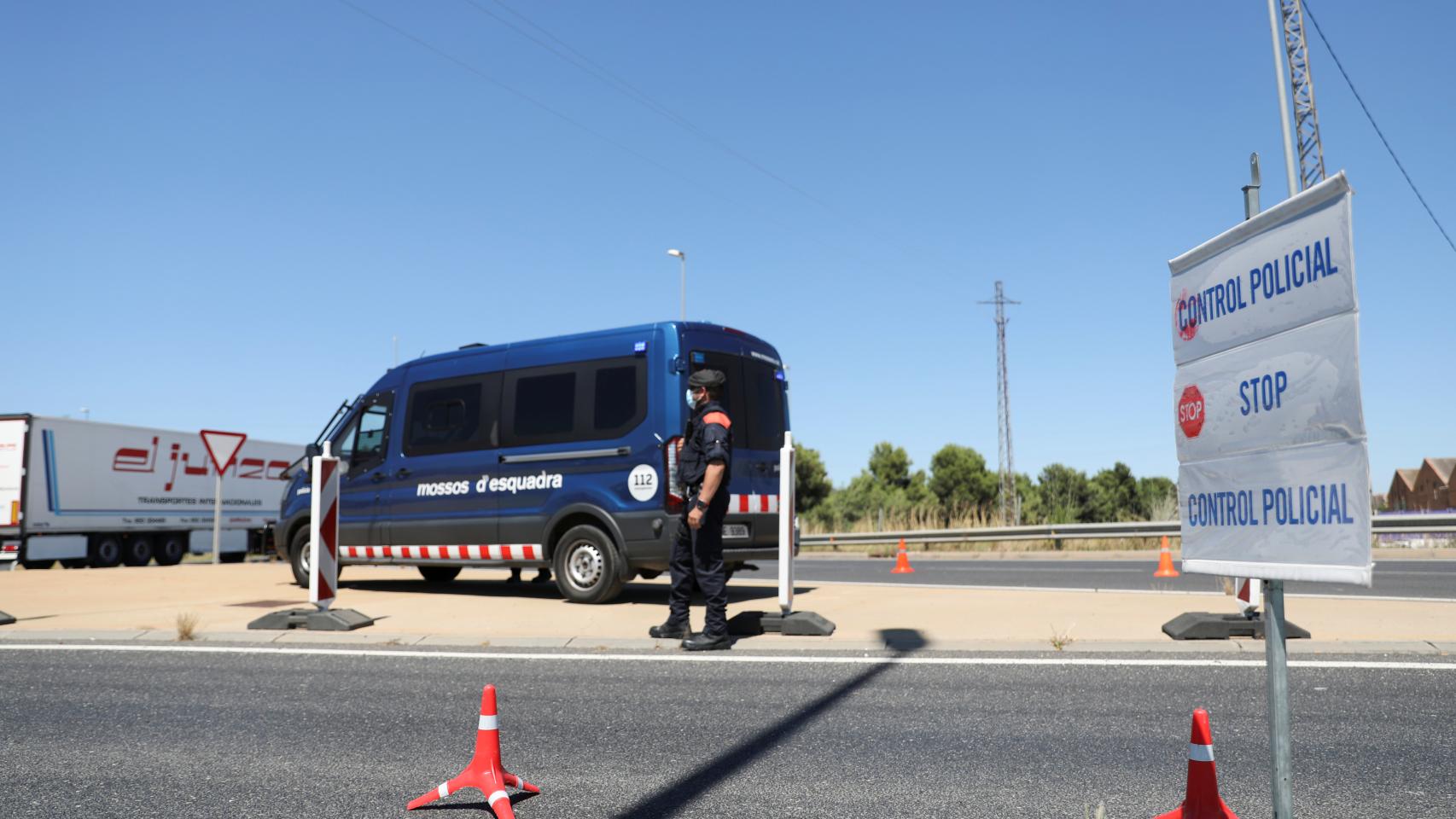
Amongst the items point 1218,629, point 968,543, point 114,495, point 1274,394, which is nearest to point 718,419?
point 1218,629

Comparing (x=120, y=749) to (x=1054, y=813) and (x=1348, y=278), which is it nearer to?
(x=1054, y=813)

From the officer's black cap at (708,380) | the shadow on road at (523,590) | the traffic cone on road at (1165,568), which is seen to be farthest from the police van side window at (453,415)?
the traffic cone on road at (1165,568)

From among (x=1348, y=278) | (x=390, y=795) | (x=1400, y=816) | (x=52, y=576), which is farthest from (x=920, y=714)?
(x=52, y=576)

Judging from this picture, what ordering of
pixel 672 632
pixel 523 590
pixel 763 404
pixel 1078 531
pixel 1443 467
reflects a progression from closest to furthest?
pixel 672 632, pixel 763 404, pixel 523 590, pixel 1078 531, pixel 1443 467

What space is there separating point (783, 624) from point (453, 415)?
200 inches

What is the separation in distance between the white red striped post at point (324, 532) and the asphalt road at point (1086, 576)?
12.9ft

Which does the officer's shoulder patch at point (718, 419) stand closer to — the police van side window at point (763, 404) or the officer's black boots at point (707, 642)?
the officer's black boots at point (707, 642)

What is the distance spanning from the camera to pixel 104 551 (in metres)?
24.6

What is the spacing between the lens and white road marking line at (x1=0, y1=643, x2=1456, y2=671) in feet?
19.7

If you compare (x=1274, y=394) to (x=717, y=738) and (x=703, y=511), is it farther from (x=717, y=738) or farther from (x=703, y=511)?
(x=703, y=511)

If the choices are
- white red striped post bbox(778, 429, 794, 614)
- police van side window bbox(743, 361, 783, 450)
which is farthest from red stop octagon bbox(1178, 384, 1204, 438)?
police van side window bbox(743, 361, 783, 450)

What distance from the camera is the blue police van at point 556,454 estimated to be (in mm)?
9961

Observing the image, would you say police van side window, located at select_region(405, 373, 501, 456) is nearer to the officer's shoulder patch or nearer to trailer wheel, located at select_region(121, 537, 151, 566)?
A: the officer's shoulder patch

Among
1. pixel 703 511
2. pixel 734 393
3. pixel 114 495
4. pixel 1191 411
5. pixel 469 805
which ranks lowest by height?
pixel 469 805
